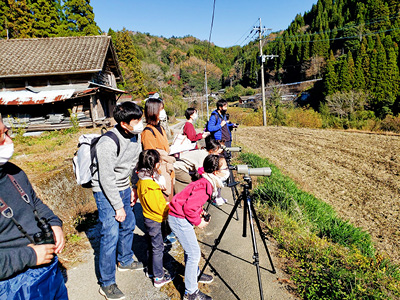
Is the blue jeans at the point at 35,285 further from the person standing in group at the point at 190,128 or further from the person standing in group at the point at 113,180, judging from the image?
the person standing in group at the point at 190,128

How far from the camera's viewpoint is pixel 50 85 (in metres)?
13.8

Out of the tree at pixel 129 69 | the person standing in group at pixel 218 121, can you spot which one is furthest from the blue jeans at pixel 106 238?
the tree at pixel 129 69

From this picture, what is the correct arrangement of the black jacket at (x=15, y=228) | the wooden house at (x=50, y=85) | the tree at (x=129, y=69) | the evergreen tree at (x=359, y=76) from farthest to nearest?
1. the tree at (x=129, y=69)
2. the evergreen tree at (x=359, y=76)
3. the wooden house at (x=50, y=85)
4. the black jacket at (x=15, y=228)

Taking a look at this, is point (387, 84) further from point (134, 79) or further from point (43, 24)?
point (43, 24)

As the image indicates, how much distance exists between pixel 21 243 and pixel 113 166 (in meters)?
0.99

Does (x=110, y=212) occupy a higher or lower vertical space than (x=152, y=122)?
lower

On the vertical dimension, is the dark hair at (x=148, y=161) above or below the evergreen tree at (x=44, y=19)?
below

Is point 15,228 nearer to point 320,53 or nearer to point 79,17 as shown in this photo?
point 79,17

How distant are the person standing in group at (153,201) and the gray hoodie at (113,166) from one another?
0.51 feet

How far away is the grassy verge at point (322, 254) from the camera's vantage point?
2.39 meters

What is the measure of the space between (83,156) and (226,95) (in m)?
72.7

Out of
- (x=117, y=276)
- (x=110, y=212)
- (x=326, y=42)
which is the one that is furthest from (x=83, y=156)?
(x=326, y=42)

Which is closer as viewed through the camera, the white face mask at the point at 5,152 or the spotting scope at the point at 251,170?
the white face mask at the point at 5,152

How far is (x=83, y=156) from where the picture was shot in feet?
7.56
